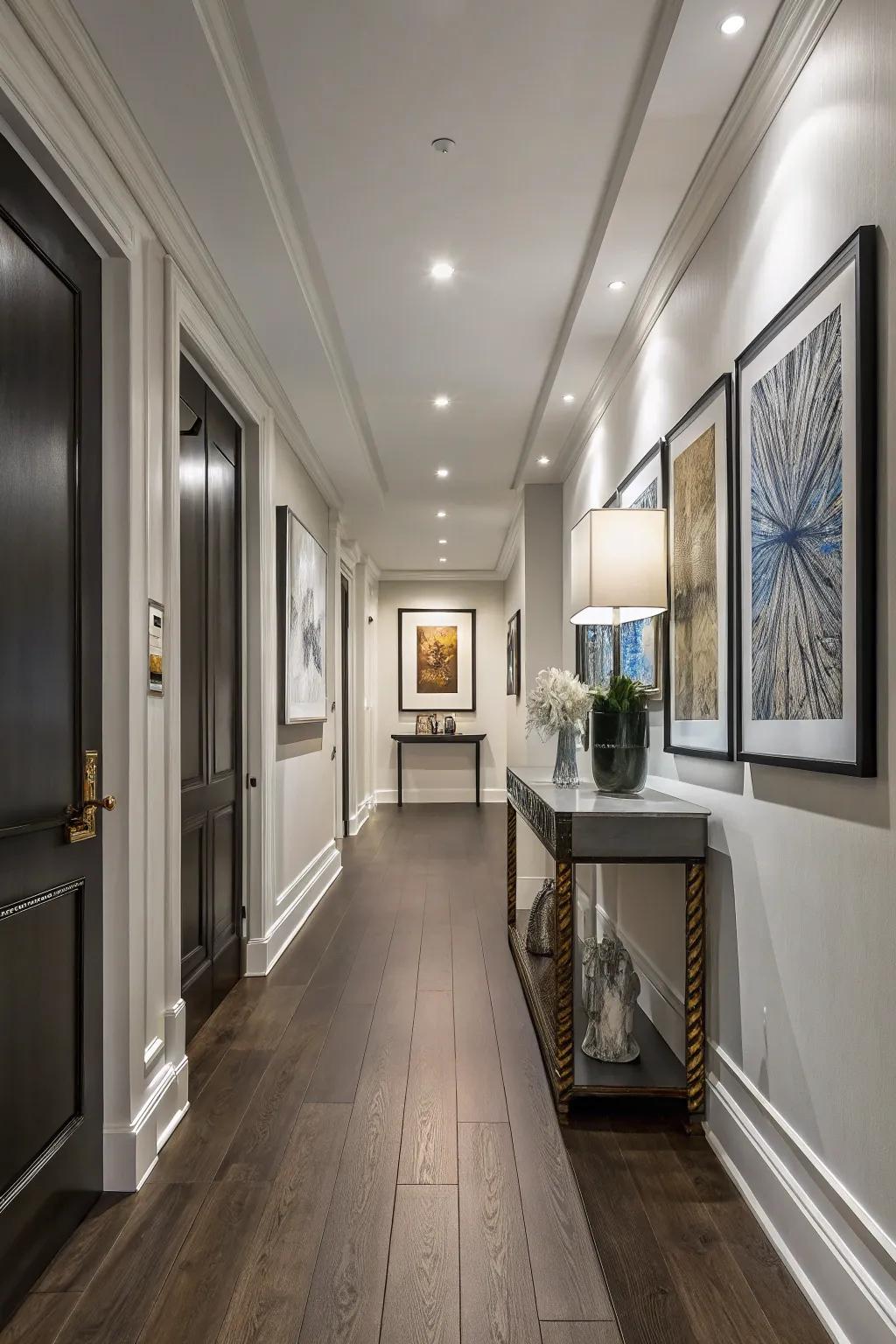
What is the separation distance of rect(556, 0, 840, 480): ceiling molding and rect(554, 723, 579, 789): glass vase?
4.88 ft

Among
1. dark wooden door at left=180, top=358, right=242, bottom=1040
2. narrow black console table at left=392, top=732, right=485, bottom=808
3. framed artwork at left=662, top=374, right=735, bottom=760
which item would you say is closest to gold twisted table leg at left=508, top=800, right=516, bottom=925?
dark wooden door at left=180, top=358, right=242, bottom=1040

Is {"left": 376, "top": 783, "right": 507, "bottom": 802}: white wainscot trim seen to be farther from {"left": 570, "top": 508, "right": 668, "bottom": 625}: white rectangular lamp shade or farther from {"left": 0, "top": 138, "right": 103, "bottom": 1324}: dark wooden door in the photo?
{"left": 0, "top": 138, "right": 103, "bottom": 1324}: dark wooden door

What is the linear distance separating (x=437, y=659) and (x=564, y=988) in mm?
7688

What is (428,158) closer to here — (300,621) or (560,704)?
(560,704)

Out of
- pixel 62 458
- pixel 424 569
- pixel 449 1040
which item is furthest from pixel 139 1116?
pixel 424 569

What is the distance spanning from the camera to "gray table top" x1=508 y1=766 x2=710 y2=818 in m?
2.46

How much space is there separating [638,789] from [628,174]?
1.85 meters

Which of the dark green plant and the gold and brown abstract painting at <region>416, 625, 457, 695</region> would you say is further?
the gold and brown abstract painting at <region>416, 625, 457, 695</region>

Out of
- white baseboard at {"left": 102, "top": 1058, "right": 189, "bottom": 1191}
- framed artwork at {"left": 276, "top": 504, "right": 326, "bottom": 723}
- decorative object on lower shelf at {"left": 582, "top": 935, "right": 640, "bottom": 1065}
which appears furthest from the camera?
framed artwork at {"left": 276, "top": 504, "right": 326, "bottom": 723}

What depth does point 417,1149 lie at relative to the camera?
7.43 ft

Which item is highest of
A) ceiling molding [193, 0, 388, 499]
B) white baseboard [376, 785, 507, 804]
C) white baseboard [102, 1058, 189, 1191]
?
ceiling molding [193, 0, 388, 499]

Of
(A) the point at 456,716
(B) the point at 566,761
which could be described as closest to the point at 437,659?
(A) the point at 456,716

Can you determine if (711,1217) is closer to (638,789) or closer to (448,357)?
(638,789)

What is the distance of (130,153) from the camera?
7.16 feet
